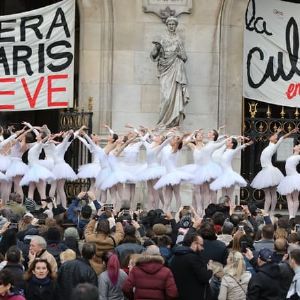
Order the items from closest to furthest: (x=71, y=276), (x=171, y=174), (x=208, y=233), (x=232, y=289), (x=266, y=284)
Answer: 1. (x=266, y=284)
2. (x=71, y=276)
3. (x=232, y=289)
4. (x=208, y=233)
5. (x=171, y=174)

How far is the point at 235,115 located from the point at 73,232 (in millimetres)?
13134

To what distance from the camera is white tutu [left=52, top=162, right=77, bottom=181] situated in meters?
22.7

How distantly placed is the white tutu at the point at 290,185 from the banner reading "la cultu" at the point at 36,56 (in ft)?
19.6

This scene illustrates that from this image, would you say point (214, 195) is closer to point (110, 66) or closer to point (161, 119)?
point (161, 119)

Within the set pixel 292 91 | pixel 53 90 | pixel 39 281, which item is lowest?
pixel 39 281

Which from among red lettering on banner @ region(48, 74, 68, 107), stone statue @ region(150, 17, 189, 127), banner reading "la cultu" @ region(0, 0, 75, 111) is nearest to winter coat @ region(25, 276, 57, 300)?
stone statue @ region(150, 17, 189, 127)

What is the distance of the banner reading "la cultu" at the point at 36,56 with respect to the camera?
82.8 feet

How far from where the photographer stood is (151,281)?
34.8 feet

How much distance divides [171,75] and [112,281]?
13.4m

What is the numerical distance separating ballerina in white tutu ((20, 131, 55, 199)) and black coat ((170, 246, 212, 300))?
37.3ft

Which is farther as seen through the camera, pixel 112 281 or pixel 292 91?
pixel 292 91

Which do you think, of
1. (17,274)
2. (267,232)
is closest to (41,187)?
(267,232)

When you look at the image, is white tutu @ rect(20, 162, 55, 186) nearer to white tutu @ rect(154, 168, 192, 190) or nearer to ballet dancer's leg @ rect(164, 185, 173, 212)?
white tutu @ rect(154, 168, 192, 190)

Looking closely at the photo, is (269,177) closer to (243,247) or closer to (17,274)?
(243,247)
